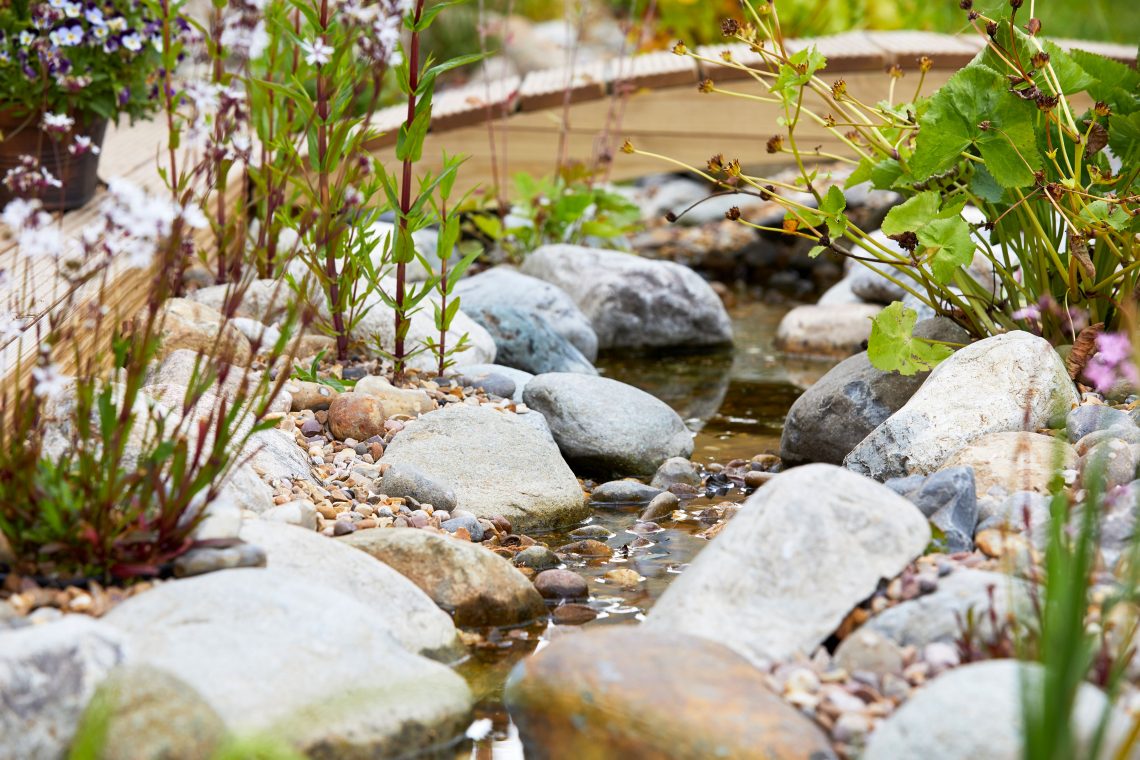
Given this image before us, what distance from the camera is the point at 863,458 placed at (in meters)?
3.51

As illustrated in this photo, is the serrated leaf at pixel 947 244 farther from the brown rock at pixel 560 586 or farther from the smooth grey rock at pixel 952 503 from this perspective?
the brown rock at pixel 560 586

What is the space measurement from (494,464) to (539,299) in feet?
5.68

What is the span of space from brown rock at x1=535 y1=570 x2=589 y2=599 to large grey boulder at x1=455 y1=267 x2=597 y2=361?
6.92 ft

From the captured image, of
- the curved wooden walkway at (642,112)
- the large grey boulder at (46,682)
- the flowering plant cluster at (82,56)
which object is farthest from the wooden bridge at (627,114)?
the large grey boulder at (46,682)

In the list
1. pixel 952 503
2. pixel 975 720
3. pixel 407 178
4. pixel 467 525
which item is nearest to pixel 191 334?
pixel 407 178

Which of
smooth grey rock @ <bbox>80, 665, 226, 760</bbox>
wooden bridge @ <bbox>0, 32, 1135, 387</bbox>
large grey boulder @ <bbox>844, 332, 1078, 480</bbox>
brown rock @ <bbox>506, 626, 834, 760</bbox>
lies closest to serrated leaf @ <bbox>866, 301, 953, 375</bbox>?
large grey boulder @ <bbox>844, 332, 1078, 480</bbox>

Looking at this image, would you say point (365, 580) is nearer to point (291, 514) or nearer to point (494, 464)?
point (291, 514)

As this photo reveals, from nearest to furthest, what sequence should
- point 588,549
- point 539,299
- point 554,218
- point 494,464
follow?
point 588,549 < point 494,464 < point 539,299 < point 554,218

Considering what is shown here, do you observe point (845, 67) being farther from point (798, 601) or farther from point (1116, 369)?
point (798, 601)

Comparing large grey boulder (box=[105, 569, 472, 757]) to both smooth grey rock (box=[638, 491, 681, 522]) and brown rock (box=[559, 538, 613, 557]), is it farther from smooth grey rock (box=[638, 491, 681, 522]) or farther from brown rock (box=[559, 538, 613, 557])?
smooth grey rock (box=[638, 491, 681, 522])

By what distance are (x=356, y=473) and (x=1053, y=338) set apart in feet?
6.88

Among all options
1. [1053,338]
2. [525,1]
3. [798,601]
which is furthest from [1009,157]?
[525,1]

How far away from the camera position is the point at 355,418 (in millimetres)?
3719

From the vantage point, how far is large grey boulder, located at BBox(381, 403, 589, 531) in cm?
352
